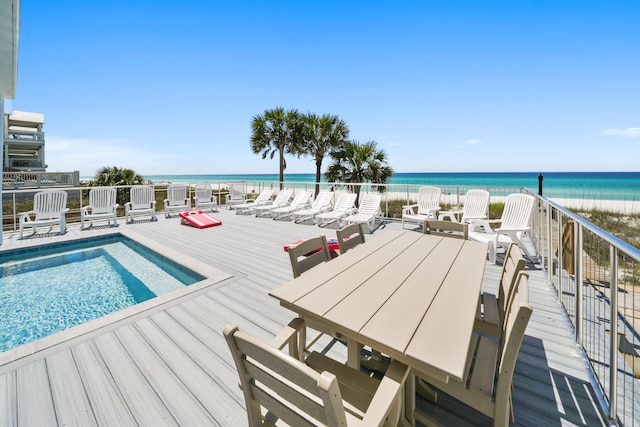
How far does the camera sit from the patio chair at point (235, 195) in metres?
10.8

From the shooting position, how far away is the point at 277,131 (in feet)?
45.5

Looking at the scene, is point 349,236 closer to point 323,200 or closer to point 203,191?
point 323,200

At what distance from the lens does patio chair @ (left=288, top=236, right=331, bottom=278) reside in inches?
72.3

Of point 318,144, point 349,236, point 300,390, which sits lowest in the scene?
point 300,390

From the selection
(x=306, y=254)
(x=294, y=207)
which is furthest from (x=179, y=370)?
(x=294, y=207)

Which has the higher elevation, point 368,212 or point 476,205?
point 476,205

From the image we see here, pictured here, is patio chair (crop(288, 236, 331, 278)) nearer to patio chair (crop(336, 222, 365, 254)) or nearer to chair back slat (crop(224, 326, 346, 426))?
patio chair (crop(336, 222, 365, 254))

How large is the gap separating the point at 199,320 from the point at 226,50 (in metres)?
11.3

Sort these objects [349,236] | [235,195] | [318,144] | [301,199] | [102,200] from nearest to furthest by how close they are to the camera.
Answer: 1. [349,236]
2. [102,200]
3. [301,199]
4. [235,195]
5. [318,144]

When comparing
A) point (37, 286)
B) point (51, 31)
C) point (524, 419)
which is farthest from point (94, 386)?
point (51, 31)

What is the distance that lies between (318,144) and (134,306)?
11.7 metres

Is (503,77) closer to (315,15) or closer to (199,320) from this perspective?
(315,15)

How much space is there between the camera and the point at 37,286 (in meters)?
4.21

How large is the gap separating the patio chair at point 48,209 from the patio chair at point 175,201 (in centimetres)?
259
